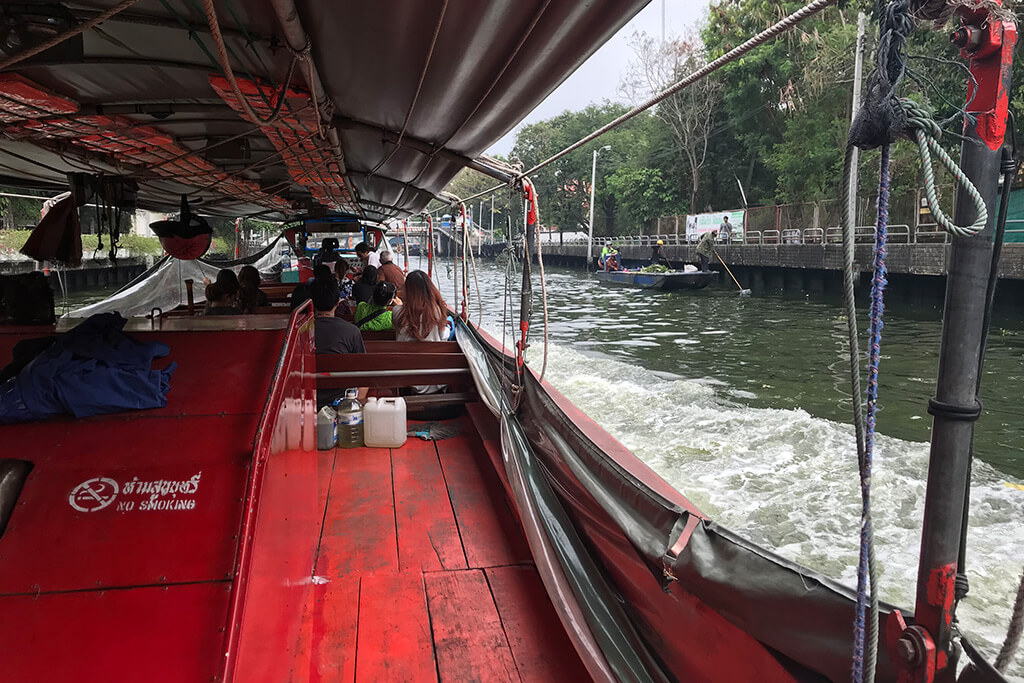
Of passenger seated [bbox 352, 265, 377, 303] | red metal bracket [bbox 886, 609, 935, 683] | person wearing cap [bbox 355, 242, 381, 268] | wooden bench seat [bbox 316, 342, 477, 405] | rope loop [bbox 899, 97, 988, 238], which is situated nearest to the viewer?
rope loop [bbox 899, 97, 988, 238]

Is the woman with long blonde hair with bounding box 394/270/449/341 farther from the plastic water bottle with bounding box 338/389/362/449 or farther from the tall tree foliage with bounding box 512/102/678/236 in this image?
the tall tree foliage with bounding box 512/102/678/236

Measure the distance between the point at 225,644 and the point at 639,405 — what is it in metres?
6.53

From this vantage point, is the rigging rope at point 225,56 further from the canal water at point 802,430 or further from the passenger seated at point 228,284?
the passenger seated at point 228,284

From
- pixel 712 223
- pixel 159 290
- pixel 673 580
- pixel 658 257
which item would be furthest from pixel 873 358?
pixel 658 257

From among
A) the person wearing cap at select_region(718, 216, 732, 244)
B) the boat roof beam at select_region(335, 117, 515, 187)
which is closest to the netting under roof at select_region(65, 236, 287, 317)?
the boat roof beam at select_region(335, 117, 515, 187)

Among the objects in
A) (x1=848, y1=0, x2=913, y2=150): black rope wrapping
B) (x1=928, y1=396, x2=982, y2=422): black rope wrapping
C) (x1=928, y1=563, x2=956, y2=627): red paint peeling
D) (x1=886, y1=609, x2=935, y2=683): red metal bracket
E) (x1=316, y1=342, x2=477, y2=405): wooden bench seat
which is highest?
(x1=848, y1=0, x2=913, y2=150): black rope wrapping

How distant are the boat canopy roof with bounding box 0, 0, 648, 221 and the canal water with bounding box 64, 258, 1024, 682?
5.00ft

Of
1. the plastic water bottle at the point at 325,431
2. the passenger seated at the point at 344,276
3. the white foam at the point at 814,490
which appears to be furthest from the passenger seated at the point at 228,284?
the passenger seated at the point at 344,276

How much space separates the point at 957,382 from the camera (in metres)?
1.06

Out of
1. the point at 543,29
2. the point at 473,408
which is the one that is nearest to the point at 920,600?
the point at 543,29

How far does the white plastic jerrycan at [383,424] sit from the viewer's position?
4434mm

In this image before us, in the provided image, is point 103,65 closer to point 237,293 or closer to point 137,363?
point 137,363

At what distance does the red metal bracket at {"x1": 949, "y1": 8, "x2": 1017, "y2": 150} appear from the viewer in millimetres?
941

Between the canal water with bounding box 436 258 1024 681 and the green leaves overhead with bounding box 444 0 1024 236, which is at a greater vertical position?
the green leaves overhead with bounding box 444 0 1024 236
